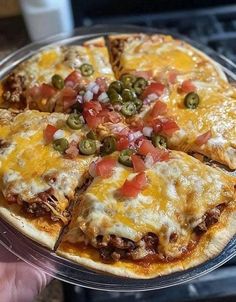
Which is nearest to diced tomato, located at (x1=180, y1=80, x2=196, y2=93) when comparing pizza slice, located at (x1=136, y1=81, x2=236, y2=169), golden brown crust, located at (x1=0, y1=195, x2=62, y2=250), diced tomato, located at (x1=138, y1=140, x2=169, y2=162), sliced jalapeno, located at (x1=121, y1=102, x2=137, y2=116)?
pizza slice, located at (x1=136, y1=81, x2=236, y2=169)

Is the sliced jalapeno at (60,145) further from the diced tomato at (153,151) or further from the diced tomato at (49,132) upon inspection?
the diced tomato at (153,151)

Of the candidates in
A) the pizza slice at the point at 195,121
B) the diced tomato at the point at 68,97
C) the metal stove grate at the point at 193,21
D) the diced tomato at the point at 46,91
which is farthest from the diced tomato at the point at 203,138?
the metal stove grate at the point at 193,21

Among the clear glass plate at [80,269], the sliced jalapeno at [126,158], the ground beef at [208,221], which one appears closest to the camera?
the clear glass plate at [80,269]

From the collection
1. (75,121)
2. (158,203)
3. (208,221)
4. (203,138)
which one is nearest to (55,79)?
(75,121)

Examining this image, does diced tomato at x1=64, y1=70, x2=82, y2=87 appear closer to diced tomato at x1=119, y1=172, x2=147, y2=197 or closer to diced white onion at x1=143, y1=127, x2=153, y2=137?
diced white onion at x1=143, y1=127, x2=153, y2=137

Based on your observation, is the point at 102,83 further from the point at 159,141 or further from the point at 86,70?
the point at 159,141

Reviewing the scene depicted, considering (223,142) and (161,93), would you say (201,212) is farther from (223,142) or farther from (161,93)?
(161,93)
